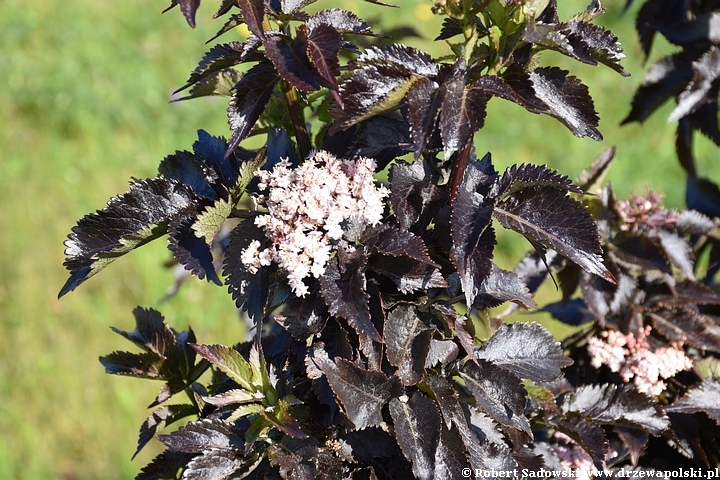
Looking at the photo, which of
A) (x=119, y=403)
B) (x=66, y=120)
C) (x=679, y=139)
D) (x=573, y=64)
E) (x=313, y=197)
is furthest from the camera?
(x=573, y=64)

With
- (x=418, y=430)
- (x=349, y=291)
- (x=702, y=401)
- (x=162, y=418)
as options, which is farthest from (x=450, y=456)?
(x=702, y=401)

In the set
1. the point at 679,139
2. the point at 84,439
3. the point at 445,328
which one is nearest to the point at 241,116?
the point at 445,328

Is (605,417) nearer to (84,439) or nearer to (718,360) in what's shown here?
(718,360)

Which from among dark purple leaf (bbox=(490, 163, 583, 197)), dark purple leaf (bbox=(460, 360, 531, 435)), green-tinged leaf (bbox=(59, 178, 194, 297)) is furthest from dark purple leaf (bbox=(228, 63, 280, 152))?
dark purple leaf (bbox=(460, 360, 531, 435))

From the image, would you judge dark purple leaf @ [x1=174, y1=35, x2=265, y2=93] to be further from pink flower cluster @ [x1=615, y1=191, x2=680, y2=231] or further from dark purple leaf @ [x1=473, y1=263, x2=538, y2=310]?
pink flower cluster @ [x1=615, y1=191, x2=680, y2=231]

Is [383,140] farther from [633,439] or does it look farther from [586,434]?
[633,439]

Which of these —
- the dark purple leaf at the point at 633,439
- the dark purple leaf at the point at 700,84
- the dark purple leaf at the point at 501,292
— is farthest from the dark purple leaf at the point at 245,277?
the dark purple leaf at the point at 700,84
